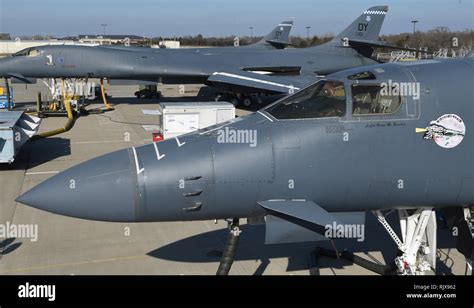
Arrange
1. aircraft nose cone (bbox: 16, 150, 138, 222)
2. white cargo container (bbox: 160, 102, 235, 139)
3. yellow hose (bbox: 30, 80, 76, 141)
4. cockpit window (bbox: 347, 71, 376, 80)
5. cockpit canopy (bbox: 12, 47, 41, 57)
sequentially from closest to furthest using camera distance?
aircraft nose cone (bbox: 16, 150, 138, 222) < cockpit window (bbox: 347, 71, 376, 80) < white cargo container (bbox: 160, 102, 235, 139) < yellow hose (bbox: 30, 80, 76, 141) < cockpit canopy (bbox: 12, 47, 41, 57)

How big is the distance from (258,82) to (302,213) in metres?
19.5

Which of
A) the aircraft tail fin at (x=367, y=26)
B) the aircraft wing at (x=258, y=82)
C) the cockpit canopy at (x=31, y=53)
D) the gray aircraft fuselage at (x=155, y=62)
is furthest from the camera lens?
the aircraft tail fin at (x=367, y=26)

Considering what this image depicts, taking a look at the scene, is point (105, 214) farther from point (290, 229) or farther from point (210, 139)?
point (290, 229)

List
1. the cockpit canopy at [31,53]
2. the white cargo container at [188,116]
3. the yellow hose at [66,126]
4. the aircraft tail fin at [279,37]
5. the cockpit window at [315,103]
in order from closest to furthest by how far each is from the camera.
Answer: the cockpit window at [315,103], the white cargo container at [188,116], the yellow hose at [66,126], the cockpit canopy at [31,53], the aircraft tail fin at [279,37]

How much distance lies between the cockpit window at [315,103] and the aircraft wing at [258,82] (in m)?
16.3

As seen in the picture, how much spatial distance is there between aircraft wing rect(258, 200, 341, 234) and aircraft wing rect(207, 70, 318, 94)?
16.9 metres

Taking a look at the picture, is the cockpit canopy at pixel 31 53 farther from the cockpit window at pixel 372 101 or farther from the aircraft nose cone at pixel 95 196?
the cockpit window at pixel 372 101

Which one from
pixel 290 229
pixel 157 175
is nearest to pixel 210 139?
pixel 157 175

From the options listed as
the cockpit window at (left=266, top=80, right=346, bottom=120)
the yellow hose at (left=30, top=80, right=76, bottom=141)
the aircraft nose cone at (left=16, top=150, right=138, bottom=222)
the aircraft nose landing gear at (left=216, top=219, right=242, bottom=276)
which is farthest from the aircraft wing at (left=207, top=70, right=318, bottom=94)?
the aircraft nose cone at (left=16, top=150, right=138, bottom=222)

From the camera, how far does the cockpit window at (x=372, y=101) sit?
5352 mm

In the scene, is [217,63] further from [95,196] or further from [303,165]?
[95,196]

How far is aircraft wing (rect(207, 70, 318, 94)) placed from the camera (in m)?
22.7

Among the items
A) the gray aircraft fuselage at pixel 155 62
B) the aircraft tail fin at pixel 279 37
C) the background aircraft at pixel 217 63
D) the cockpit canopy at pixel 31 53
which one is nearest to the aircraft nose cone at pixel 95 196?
the background aircraft at pixel 217 63

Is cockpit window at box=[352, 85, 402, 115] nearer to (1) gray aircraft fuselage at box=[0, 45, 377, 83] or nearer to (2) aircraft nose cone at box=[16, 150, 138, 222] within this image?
(2) aircraft nose cone at box=[16, 150, 138, 222]
